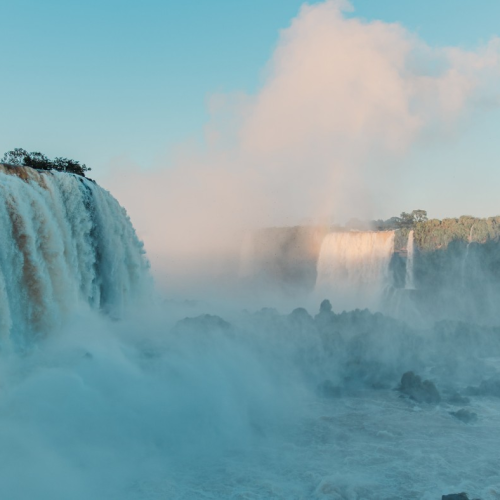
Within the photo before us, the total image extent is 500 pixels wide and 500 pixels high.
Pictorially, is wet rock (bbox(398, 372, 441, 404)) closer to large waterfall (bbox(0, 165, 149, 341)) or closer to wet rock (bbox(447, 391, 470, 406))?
wet rock (bbox(447, 391, 470, 406))

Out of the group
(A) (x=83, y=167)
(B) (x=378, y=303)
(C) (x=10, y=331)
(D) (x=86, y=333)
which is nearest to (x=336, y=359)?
(D) (x=86, y=333)

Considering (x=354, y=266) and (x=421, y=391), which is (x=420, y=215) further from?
(x=421, y=391)

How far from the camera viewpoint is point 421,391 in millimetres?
11914

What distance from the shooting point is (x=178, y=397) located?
1047 cm

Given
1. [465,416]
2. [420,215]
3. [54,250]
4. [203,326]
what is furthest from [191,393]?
[420,215]

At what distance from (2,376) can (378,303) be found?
18.7 meters

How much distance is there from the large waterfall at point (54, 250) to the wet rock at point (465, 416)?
9.43 meters

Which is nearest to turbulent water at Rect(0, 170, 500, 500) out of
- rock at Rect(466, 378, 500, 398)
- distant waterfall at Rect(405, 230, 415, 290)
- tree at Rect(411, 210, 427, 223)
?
rock at Rect(466, 378, 500, 398)

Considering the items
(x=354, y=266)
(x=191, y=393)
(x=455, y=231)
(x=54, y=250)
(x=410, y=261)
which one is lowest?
(x=191, y=393)

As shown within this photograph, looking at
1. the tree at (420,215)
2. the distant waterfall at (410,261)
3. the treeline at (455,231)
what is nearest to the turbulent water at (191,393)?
the distant waterfall at (410,261)

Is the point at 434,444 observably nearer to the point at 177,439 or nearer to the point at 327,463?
the point at 327,463

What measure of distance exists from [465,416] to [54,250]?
10240mm

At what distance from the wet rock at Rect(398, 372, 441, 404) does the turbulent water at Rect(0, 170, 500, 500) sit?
2.4 inches

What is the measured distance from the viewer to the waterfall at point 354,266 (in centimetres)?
2506
